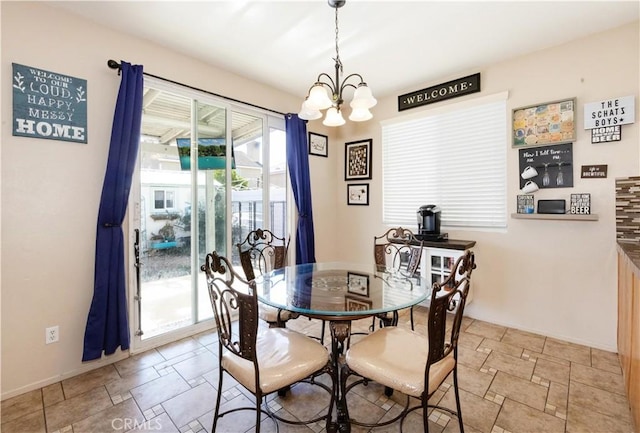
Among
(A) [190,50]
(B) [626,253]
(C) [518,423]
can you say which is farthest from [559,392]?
(A) [190,50]

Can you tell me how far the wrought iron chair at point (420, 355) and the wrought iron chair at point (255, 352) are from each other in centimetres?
22

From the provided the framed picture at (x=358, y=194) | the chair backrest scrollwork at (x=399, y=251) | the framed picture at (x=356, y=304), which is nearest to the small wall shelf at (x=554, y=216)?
the chair backrest scrollwork at (x=399, y=251)

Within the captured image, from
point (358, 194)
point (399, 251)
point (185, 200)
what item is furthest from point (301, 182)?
point (399, 251)

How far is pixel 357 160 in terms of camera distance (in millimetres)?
4219

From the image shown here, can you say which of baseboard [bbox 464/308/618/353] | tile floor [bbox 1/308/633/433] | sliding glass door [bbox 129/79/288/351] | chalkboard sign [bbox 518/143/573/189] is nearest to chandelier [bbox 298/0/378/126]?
sliding glass door [bbox 129/79/288/351]

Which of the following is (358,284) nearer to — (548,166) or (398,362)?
(398,362)

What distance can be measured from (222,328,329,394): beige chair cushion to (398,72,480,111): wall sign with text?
3024 mm

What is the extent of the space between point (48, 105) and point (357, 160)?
10.7 ft

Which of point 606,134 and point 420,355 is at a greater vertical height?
point 606,134

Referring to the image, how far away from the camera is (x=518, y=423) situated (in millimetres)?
1705

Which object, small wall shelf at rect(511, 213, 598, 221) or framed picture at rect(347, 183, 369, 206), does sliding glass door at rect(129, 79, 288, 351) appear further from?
small wall shelf at rect(511, 213, 598, 221)

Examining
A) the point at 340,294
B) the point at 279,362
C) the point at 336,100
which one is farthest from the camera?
the point at 336,100

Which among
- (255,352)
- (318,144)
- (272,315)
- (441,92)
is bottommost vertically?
(272,315)

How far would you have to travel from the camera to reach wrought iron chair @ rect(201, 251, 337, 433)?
1349 millimetres
